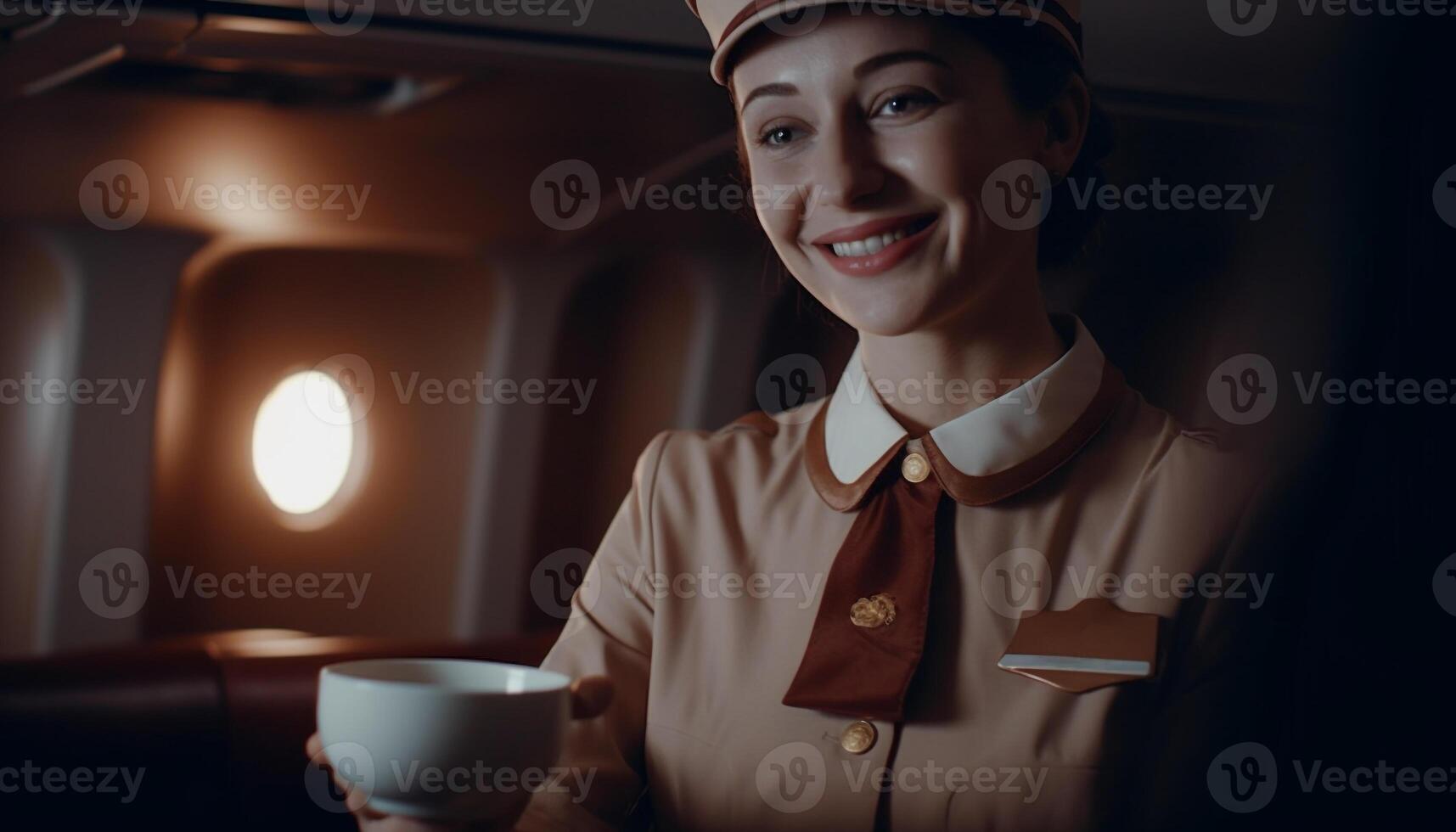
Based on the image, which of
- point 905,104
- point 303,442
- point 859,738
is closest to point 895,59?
point 905,104

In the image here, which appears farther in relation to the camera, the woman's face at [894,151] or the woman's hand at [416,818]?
the woman's face at [894,151]

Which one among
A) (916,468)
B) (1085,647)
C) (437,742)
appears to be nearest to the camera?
(437,742)

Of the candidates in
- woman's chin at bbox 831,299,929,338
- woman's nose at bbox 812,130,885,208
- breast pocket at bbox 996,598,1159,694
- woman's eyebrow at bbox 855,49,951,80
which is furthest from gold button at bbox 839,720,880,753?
woman's eyebrow at bbox 855,49,951,80

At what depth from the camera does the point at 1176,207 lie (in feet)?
5.96

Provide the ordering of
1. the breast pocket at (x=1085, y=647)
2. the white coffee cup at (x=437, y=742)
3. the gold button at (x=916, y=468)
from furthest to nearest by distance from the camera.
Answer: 1. the gold button at (x=916, y=468)
2. the breast pocket at (x=1085, y=647)
3. the white coffee cup at (x=437, y=742)

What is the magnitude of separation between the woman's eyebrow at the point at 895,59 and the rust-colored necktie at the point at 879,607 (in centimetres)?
34

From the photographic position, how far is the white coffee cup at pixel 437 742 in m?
0.74

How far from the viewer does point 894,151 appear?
3.60 ft

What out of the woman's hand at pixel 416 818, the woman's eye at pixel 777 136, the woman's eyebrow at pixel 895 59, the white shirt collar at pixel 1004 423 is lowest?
the woman's hand at pixel 416 818

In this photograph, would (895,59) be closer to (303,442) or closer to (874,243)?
(874,243)

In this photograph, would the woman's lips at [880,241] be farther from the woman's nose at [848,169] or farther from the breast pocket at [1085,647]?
the breast pocket at [1085,647]

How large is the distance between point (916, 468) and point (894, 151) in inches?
10.9

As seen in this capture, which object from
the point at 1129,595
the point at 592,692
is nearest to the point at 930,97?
the point at 1129,595

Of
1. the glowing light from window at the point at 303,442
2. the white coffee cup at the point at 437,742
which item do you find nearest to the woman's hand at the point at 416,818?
the white coffee cup at the point at 437,742
